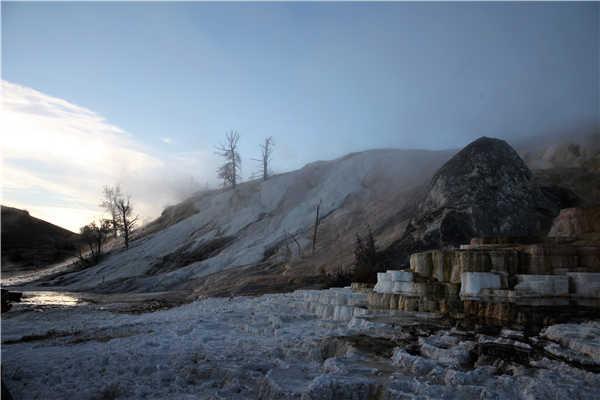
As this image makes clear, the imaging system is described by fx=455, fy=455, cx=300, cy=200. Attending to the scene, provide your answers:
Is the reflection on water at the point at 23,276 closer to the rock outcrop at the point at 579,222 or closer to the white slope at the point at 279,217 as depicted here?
the white slope at the point at 279,217

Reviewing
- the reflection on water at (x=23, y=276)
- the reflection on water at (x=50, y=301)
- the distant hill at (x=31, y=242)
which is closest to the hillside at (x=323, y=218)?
the reflection on water at (x=50, y=301)

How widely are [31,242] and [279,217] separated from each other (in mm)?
41658

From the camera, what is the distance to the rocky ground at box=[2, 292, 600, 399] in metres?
5.18

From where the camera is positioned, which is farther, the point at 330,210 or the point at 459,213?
the point at 330,210

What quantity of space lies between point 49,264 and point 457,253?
53.8 metres

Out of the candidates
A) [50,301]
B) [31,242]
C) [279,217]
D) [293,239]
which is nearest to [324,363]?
[50,301]

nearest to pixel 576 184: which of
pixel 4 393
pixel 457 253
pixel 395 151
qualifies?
pixel 395 151

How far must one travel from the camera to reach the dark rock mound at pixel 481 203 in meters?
21.4

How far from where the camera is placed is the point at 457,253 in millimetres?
10453

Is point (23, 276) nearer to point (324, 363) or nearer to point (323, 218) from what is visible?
point (323, 218)

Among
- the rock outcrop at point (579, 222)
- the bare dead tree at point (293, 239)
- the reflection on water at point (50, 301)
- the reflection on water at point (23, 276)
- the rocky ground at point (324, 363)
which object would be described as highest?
the rock outcrop at point (579, 222)

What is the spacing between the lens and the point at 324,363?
20.9ft

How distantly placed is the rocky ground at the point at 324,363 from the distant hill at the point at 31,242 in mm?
49767

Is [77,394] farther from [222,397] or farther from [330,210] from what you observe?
[330,210]
